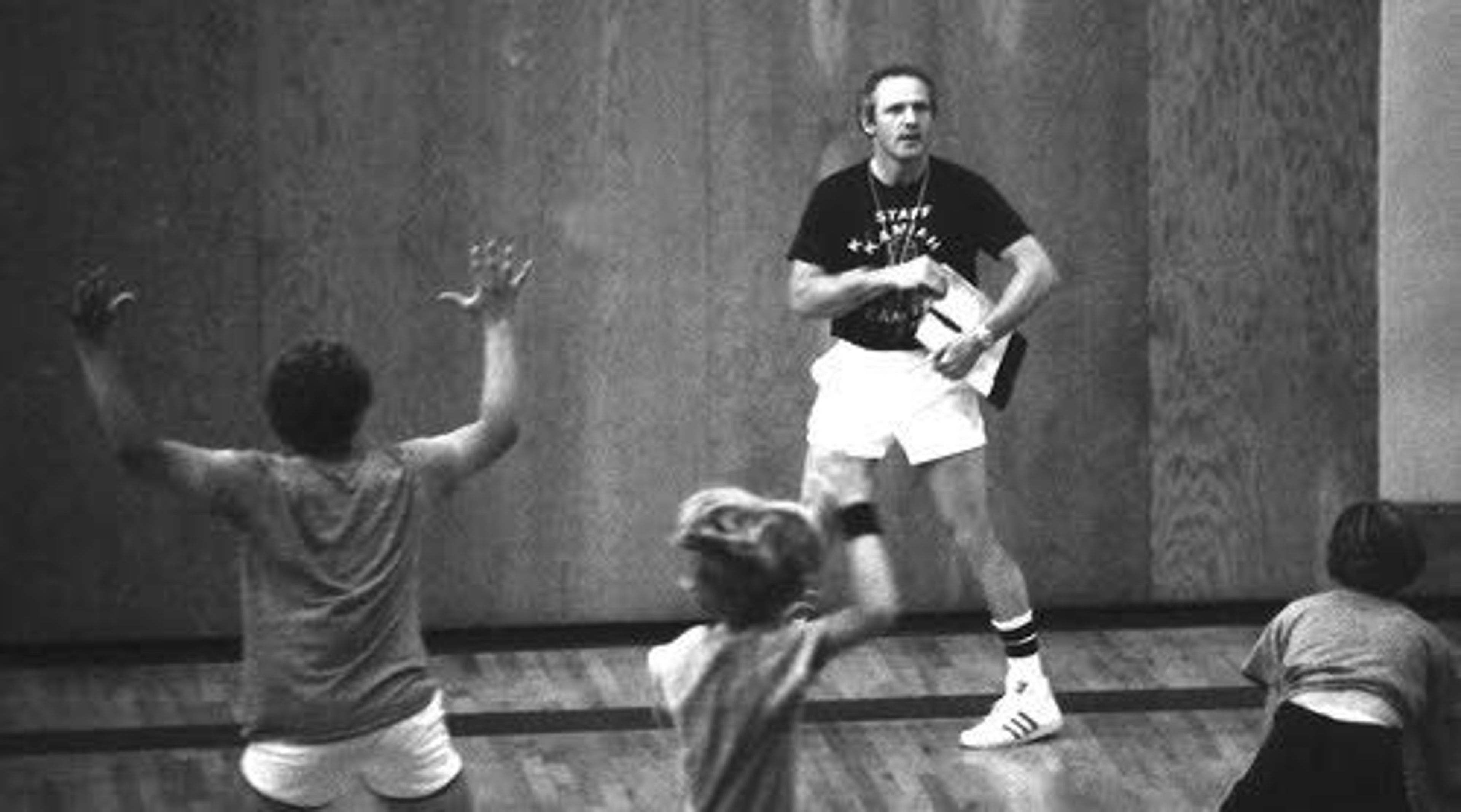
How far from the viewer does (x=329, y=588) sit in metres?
6.77

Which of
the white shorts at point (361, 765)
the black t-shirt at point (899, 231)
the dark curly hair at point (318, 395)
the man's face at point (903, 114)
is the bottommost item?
the white shorts at point (361, 765)

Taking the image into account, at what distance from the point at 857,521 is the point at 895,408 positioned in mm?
3321

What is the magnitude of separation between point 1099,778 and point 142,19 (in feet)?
11.7

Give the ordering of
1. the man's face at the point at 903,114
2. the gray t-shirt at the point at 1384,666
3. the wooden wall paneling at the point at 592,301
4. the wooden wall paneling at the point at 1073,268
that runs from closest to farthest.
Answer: the gray t-shirt at the point at 1384,666, the man's face at the point at 903,114, the wooden wall paneling at the point at 592,301, the wooden wall paneling at the point at 1073,268

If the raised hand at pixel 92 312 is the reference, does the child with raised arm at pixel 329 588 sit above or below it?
below

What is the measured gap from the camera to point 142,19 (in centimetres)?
1050

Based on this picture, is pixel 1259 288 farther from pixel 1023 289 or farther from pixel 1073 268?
pixel 1023 289

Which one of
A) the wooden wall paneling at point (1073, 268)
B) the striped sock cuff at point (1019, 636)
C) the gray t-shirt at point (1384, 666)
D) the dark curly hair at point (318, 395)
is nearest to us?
the dark curly hair at point (318, 395)

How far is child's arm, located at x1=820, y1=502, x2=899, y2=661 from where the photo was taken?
20.4 feet

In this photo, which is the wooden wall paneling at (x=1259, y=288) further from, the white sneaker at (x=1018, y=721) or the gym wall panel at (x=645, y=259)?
the white sneaker at (x=1018, y=721)

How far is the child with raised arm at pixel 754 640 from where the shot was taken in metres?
6.15

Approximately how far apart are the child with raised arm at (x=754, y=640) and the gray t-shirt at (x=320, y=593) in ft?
2.34

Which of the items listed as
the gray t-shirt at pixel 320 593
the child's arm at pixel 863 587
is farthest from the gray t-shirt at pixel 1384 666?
the gray t-shirt at pixel 320 593

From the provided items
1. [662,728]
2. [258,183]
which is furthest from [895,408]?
[258,183]
